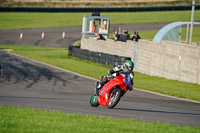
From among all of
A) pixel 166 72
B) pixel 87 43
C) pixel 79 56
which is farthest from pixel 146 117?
pixel 87 43

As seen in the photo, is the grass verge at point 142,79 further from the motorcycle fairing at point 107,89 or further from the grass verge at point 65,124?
the grass verge at point 65,124

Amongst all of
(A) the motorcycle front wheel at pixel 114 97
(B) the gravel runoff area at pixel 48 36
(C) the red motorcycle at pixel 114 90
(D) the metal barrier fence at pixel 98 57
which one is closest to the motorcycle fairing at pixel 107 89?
(C) the red motorcycle at pixel 114 90

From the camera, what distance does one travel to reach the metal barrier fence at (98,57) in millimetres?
26091

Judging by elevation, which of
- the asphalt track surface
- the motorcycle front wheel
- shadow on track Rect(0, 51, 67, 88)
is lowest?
shadow on track Rect(0, 51, 67, 88)

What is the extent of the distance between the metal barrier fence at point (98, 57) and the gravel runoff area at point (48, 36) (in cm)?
975

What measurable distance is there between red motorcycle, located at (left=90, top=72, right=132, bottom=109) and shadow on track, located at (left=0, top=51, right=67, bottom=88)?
6367mm

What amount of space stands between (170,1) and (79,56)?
37.4 metres

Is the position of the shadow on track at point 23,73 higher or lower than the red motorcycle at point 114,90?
lower

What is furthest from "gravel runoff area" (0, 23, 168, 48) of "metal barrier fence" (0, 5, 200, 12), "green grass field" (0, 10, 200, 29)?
"metal barrier fence" (0, 5, 200, 12)

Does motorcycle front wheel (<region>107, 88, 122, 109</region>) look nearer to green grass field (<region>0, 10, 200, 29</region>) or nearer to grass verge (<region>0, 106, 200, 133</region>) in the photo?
grass verge (<region>0, 106, 200, 133</region>)

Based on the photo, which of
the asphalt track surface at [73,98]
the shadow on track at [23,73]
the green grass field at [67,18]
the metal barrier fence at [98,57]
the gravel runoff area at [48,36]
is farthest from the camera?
the green grass field at [67,18]

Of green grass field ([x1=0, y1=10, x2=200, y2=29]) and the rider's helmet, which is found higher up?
the rider's helmet

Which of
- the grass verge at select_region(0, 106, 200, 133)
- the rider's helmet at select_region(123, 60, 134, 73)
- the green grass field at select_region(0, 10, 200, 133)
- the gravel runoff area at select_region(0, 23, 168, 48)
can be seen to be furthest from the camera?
the gravel runoff area at select_region(0, 23, 168, 48)

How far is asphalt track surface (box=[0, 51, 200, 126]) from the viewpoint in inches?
467
